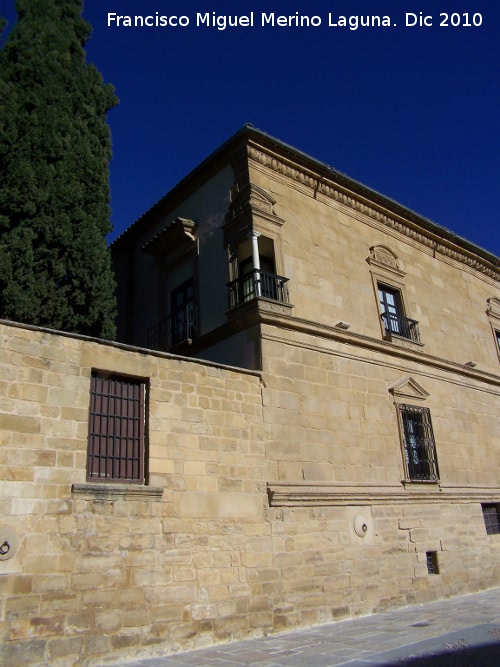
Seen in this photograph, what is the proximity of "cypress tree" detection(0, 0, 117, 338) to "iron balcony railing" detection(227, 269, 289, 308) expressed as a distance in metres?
2.29

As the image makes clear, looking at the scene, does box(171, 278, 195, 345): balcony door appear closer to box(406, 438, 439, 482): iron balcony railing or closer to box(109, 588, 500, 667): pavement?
box(406, 438, 439, 482): iron balcony railing

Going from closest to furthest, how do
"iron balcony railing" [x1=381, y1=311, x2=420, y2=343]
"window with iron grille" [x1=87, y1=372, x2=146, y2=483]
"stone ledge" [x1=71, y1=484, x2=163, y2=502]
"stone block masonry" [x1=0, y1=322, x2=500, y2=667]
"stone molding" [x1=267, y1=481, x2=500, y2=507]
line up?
"stone block masonry" [x1=0, y1=322, x2=500, y2=667], "stone ledge" [x1=71, y1=484, x2=163, y2=502], "window with iron grille" [x1=87, y1=372, x2=146, y2=483], "stone molding" [x1=267, y1=481, x2=500, y2=507], "iron balcony railing" [x1=381, y1=311, x2=420, y2=343]

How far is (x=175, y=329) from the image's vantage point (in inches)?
488

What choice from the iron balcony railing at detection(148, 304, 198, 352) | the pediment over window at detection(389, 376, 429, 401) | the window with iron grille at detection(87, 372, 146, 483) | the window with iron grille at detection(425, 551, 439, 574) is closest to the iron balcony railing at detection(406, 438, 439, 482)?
the pediment over window at detection(389, 376, 429, 401)

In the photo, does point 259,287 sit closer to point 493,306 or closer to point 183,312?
point 183,312

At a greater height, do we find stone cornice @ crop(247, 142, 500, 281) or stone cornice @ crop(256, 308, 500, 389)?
stone cornice @ crop(247, 142, 500, 281)

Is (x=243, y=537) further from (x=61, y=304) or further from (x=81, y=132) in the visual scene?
(x=81, y=132)

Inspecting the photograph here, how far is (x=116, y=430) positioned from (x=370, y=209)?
8723mm

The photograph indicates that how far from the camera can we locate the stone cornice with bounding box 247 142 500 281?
38.2 feet

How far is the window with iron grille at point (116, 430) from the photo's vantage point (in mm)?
7266

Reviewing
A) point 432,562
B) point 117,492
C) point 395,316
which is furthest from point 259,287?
point 432,562

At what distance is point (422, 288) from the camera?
46.2 feet

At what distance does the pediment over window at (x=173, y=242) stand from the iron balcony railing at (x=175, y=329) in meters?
1.33

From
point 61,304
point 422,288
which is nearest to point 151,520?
point 61,304
